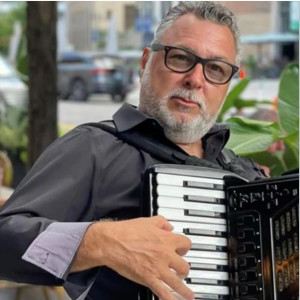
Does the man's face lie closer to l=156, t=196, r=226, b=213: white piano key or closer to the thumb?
l=156, t=196, r=226, b=213: white piano key

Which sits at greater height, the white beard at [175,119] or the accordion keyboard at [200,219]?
the white beard at [175,119]

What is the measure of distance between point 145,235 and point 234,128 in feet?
4.70

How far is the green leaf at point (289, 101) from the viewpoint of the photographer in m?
2.86

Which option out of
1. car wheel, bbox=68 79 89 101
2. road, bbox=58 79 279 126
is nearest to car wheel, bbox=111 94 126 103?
road, bbox=58 79 279 126

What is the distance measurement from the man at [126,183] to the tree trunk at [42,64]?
218 centimetres

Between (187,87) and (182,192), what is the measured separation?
0.80ft

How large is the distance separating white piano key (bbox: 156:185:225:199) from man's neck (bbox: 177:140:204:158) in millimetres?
186

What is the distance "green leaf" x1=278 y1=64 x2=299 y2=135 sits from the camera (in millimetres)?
2855

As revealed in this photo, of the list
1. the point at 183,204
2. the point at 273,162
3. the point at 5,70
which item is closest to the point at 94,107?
the point at 5,70

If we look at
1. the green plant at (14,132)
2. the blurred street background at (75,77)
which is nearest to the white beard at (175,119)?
the blurred street background at (75,77)

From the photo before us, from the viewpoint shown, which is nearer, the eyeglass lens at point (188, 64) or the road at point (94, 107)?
the eyeglass lens at point (188, 64)

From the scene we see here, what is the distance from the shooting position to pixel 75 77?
1798 centimetres

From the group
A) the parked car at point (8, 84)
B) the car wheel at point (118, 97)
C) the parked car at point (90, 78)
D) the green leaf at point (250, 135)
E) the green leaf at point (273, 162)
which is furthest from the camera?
the car wheel at point (118, 97)

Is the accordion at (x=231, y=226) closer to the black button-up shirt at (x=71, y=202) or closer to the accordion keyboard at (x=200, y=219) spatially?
the accordion keyboard at (x=200, y=219)
